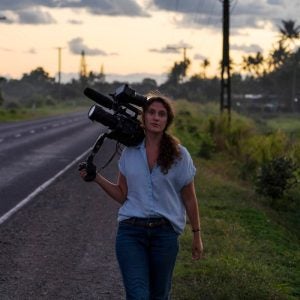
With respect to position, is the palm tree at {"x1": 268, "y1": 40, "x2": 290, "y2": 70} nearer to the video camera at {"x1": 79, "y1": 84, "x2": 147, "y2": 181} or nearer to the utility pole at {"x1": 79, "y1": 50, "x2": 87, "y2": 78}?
the utility pole at {"x1": 79, "y1": 50, "x2": 87, "y2": 78}

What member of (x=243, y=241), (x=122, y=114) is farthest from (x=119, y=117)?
(x=243, y=241)

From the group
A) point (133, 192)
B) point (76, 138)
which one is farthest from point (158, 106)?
point (76, 138)

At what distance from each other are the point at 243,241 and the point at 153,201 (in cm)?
494

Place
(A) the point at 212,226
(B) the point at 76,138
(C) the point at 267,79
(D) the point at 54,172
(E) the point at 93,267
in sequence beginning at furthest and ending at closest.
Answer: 1. (C) the point at 267,79
2. (B) the point at 76,138
3. (D) the point at 54,172
4. (A) the point at 212,226
5. (E) the point at 93,267

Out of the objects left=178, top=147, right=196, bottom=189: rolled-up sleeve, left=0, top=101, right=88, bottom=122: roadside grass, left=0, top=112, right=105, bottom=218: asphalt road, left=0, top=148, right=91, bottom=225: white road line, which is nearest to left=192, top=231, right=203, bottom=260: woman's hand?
left=178, top=147, right=196, bottom=189: rolled-up sleeve

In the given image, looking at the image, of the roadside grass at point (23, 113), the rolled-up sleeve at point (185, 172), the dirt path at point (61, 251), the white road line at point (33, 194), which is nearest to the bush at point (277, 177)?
the dirt path at point (61, 251)

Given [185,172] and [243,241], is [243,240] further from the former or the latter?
[185,172]

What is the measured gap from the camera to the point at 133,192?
443cm

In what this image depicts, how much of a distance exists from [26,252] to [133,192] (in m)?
3.96

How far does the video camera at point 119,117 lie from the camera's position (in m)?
Result: 4.36

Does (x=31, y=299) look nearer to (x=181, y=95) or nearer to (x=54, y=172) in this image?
(x=54, y=172)

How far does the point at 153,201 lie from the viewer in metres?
4.38

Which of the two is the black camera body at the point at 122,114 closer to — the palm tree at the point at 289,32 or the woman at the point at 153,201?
the woman at the point at 153,201

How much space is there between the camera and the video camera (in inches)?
171
